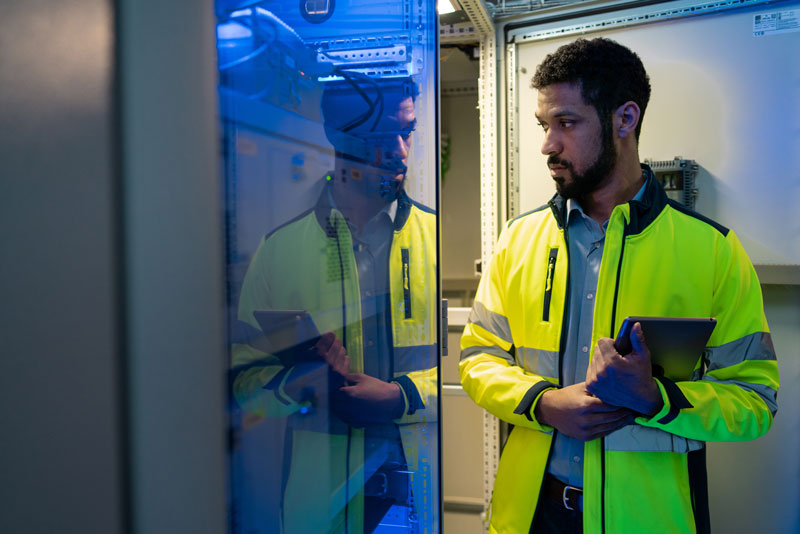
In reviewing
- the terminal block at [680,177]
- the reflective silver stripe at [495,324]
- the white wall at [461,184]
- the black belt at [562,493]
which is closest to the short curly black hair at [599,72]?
the terminal block at [680,177]

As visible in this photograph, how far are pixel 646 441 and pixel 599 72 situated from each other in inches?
45.5

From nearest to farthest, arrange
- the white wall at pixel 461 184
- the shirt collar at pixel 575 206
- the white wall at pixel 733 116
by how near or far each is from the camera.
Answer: the shirt collar at pixel 575 206 → the white wall at pixel 733 116 → the white wall at pixel 461 184

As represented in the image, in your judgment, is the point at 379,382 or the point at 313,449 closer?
the point at 313,449

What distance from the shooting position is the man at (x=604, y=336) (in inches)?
57.4

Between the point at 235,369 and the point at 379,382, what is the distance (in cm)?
56

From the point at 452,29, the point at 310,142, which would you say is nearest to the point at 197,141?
the point at 310,142

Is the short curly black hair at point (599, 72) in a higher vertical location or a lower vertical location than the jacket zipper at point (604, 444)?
higher

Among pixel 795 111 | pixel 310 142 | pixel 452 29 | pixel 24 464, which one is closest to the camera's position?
pixel 24 464

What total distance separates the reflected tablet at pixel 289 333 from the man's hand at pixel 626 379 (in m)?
0.94

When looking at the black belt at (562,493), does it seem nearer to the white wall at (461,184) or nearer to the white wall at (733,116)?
the white wall at (733,116)

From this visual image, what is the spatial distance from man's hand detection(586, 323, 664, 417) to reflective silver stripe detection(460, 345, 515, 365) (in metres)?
0.35

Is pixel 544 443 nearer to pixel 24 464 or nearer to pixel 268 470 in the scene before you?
pixel 268 470

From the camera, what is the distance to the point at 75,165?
395 millimetres

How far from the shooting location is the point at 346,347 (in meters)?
0.87
